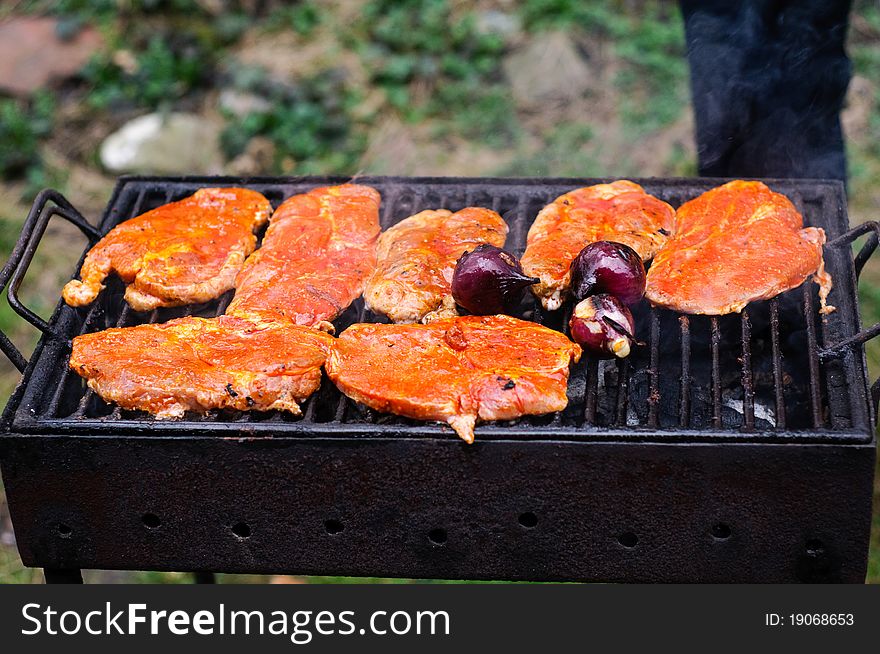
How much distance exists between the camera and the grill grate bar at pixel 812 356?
2.98 metres

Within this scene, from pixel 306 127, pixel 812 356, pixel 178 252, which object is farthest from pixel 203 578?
pixel 306 127

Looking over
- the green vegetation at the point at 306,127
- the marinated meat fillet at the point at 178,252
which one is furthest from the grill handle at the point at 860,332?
the green vegetation at the point at 306,127

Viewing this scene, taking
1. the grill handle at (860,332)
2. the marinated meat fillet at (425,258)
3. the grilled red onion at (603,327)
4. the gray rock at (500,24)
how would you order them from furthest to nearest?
the gray rock at (500,24) < the marinated meat fillet at (425,258) < the grilled red onion at (603,327) < the grill handle at (860,332)

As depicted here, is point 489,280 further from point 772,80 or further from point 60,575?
point 772,80

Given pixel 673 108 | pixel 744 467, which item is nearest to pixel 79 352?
pixel 744 467

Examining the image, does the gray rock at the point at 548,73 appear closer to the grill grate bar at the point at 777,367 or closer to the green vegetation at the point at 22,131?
the green vegetation at the point at 22,131

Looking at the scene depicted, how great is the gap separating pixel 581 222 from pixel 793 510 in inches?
55.1

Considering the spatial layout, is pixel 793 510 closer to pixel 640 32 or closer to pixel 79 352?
pixel 79 352

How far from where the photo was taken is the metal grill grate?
9.78ft

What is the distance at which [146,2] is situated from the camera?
8.48m

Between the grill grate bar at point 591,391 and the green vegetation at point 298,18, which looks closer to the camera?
the grill grate bar at point 591,391

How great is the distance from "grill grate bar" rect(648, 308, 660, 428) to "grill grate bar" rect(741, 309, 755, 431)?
27cm

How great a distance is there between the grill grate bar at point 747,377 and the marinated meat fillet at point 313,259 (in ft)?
4.63

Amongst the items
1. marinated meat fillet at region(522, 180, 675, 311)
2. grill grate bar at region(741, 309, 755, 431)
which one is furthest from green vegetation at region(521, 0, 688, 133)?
grill grate bar at region(741, 309, 755, 431)
